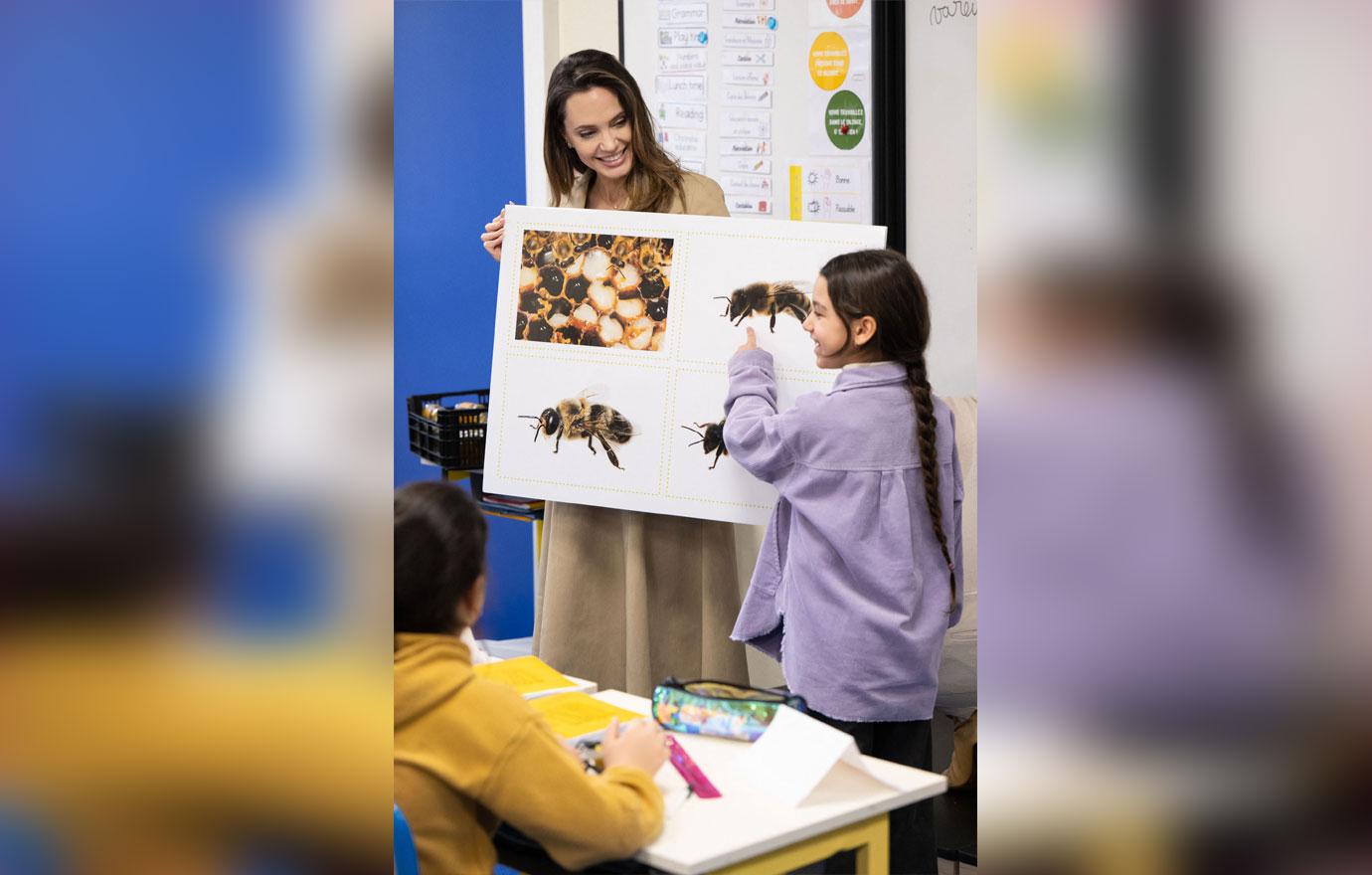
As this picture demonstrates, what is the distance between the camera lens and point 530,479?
2529 millimetres

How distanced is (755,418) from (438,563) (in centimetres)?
95

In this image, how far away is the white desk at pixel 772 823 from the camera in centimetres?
139

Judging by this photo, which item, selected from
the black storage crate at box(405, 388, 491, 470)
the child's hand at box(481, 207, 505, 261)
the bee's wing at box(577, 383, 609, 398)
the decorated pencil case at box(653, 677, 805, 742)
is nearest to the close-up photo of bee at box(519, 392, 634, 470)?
the bee's wing at box(577, 383, 609, 398)

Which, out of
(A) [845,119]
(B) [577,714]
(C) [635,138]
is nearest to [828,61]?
(A) [845,119]

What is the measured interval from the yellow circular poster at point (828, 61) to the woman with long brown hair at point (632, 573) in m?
1.44

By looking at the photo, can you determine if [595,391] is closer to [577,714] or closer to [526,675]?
[526,675]

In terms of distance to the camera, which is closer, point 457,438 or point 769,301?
point 769,301

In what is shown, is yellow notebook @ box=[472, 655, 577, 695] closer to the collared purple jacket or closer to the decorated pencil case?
the decorated pencil case

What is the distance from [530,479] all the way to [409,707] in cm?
115

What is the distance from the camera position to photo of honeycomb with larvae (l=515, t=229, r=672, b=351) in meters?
2.48

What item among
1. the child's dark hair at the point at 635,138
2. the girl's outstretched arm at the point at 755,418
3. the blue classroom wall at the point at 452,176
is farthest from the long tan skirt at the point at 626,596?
the blue classroom wall at the point at 452,176

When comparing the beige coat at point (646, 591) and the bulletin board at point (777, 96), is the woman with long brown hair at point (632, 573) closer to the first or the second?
the beige coat at point (646, 591)

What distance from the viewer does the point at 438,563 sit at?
4.65ft

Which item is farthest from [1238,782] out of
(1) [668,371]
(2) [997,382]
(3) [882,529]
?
(1) [668,371]
